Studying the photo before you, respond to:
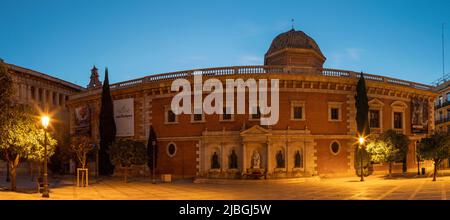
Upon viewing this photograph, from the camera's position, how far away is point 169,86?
34.8m

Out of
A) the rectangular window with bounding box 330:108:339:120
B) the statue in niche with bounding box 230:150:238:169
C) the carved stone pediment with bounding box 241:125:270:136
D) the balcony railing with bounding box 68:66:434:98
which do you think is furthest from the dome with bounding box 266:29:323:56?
the statue in niche with bounding box 230:150:238:169

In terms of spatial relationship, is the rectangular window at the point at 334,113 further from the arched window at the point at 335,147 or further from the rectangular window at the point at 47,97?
the rectangular window at the point at 47,97

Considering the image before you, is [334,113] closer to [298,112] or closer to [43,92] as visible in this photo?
→ [298,112]

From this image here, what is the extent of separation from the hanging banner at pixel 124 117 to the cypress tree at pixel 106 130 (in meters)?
0.80

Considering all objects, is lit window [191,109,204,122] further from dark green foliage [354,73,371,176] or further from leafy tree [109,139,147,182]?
dark green foliage [354,73,371,176]

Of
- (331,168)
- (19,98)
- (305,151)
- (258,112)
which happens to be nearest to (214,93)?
(258,112)

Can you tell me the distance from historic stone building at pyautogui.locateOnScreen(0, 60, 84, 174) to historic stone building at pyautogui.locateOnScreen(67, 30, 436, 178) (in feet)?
78.0

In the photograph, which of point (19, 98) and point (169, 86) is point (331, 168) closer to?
point (169, 86)

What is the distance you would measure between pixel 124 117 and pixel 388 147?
87.3 ft

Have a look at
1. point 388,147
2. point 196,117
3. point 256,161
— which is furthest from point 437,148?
point 196,117

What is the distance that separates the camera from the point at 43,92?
61.3m

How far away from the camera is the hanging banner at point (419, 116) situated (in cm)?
3853

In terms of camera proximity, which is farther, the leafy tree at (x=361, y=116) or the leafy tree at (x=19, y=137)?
the leafy tree at (x=361, y=116)

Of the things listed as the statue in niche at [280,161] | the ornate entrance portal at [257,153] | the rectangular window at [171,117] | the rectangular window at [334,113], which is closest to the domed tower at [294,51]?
the rectangular window at [334,113]
